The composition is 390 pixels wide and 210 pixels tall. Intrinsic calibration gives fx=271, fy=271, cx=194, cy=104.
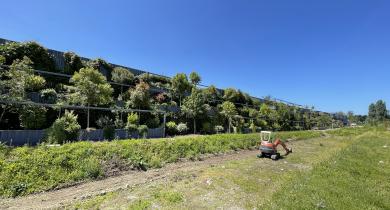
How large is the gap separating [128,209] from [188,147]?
9.71m

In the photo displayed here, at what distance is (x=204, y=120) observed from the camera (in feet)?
114

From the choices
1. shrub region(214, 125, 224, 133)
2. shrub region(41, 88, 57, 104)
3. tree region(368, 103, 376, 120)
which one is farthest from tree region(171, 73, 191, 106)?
tree region(368, 103, 376, 120)

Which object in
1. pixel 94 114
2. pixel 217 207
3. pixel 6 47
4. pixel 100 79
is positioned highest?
pixel 6 47

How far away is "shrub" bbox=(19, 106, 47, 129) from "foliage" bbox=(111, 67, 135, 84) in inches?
481

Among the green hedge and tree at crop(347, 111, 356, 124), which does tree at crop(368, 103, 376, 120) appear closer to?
tree at crop(347, 111, 356, 124)

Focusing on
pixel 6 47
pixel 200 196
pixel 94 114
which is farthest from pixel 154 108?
pixel 200 196

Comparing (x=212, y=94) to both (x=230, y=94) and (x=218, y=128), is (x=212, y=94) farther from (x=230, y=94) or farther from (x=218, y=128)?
(x=218, y=128)

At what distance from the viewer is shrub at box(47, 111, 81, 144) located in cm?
1583

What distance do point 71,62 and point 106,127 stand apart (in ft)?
33.0

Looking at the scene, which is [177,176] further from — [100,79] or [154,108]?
[154,108]

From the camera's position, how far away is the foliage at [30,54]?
22.5 metres

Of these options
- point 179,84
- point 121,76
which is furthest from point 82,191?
point 179,84

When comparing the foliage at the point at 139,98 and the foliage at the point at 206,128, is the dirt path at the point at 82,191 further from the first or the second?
the foliage at the point at 206,128

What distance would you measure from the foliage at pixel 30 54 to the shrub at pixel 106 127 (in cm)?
784
